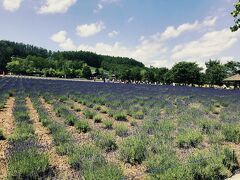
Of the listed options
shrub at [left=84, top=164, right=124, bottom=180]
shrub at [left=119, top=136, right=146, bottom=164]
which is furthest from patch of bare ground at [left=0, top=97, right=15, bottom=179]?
shrub at [left=119, top=136, right=146, bottom=164]

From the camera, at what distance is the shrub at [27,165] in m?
7.09

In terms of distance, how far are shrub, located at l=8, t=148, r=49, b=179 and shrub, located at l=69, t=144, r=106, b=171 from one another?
0.64m

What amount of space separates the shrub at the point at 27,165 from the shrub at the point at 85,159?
0.64 metres

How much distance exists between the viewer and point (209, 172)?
737 centimetres

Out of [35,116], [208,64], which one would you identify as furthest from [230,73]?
[35,116]

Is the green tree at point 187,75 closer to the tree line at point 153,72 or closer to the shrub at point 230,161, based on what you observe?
the tree line at point 153,72

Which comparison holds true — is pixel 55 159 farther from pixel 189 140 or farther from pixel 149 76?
pixel 149 76

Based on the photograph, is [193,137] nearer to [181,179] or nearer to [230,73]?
[181,179]

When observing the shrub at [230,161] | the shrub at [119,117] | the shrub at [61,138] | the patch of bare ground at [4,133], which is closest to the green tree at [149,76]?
the patch of bare ground at [4,133]

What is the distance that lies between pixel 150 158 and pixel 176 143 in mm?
2655

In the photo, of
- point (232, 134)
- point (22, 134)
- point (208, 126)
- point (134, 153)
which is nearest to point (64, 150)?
point (134, 153)

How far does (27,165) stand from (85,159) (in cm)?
144

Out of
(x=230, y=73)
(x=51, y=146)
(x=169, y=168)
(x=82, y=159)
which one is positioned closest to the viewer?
(x=169, y=168)

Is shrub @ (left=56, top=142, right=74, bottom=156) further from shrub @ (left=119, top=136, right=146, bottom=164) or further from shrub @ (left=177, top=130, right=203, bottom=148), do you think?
shrub @ (left=177, top=130, right=203, bottom=148)
